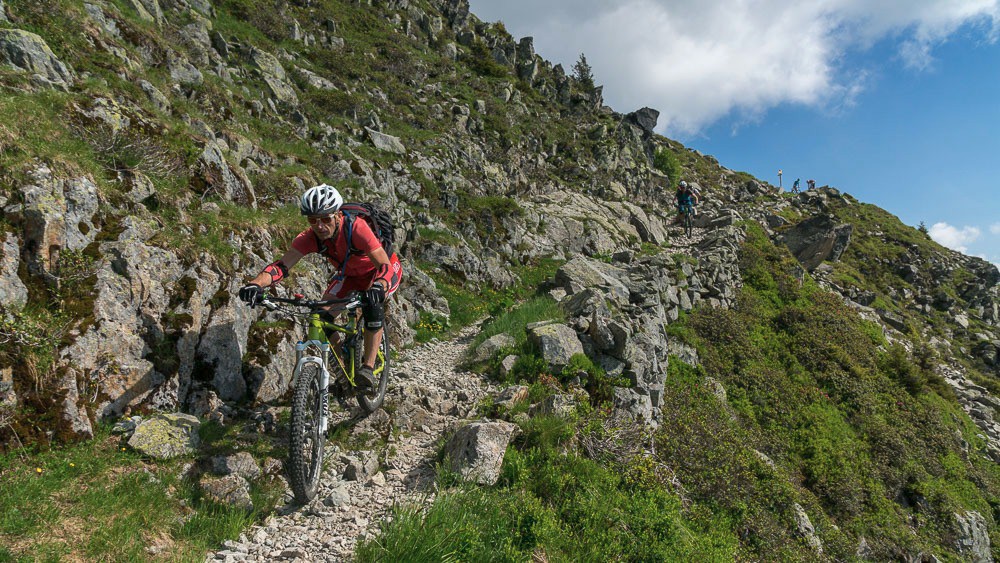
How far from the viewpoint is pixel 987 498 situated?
15.5m

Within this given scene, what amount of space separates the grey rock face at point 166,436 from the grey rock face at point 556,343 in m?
6.29

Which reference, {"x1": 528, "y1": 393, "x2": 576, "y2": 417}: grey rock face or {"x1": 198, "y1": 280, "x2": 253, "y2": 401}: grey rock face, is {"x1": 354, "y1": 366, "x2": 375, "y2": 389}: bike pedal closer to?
{"x1": 198, "y1": 280, "x2": 253, "y2": 401}: grey rock face

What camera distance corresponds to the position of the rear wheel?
4512 mm

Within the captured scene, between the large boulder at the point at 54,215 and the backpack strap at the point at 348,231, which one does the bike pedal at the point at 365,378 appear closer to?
the backpack strap at the point at 348,231

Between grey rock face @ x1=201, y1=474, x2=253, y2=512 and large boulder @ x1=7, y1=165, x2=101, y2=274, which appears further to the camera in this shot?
large boulder @ x1=7, y1=165, x2=101, y2=274

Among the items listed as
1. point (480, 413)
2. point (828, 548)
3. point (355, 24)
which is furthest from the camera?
point (355, 24)

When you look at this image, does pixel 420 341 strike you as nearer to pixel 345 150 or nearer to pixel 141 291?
pixel 141 291

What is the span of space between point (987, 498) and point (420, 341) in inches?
852

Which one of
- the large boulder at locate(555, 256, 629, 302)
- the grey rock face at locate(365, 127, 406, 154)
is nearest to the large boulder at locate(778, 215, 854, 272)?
the large boulder at locate(555, 256, 629, 302)

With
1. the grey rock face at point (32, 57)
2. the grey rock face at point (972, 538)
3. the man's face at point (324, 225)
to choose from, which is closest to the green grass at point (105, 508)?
the man's face at point (324, 225)

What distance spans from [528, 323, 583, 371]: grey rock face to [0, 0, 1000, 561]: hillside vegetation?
0.24 ft

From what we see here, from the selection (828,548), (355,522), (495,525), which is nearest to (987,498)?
(828,548)

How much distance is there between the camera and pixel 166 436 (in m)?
4.94

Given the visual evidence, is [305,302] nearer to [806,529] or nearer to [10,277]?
[10,277]
